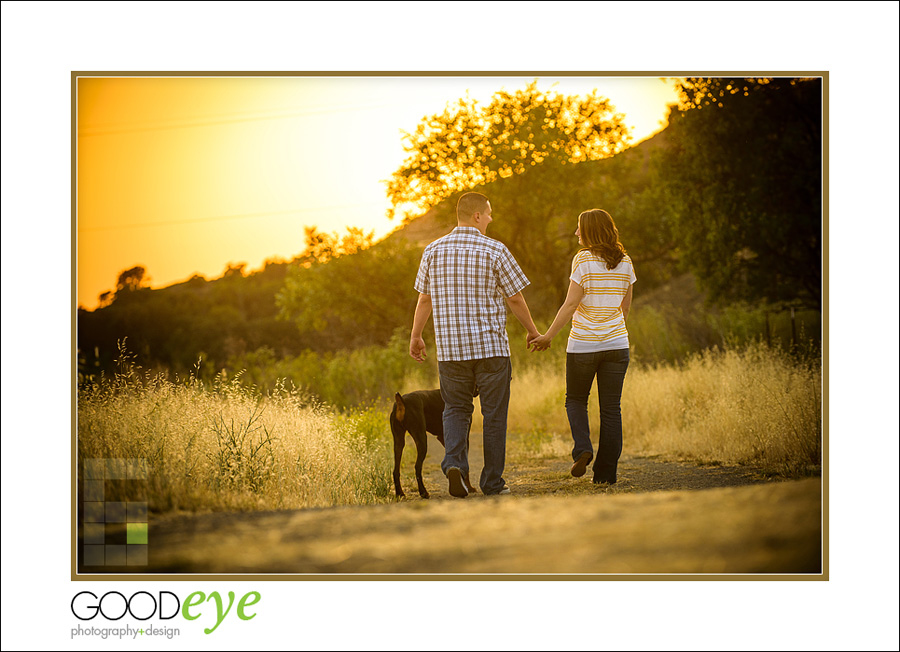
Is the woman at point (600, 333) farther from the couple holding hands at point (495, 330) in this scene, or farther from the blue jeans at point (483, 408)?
the blue jeans at point (483, 408)

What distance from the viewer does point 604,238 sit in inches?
204

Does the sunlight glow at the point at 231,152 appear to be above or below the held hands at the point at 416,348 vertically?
above

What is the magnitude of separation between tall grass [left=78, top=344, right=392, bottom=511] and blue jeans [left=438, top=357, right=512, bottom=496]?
2.53 ft

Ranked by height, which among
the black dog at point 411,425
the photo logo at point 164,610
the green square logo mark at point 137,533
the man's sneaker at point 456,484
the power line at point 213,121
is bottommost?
the photo logo at point 164,610

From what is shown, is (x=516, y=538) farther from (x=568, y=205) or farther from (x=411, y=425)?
(x=568, y=205)

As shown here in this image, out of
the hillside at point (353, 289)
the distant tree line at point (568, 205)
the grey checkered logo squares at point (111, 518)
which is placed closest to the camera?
the grey checkered logo squares at point (111, 518)

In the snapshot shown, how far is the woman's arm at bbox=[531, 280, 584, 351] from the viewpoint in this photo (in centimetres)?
505

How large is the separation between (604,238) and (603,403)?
1171 mm

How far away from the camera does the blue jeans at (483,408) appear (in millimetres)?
4895

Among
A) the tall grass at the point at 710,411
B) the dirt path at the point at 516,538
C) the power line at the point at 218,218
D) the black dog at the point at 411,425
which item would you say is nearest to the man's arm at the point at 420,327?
the black dog at the point at 411,425

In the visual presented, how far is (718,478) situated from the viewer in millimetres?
5371

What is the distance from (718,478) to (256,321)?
38.7 ft

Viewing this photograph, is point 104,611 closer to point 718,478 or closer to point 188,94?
point 188,94

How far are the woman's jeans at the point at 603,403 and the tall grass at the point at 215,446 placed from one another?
150 cm
